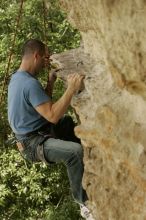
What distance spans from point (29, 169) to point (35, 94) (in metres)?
5.89

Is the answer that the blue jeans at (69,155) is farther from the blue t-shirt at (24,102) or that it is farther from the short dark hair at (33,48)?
the short dark hair at (33,48)

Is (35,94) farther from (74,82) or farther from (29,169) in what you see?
(29,169)

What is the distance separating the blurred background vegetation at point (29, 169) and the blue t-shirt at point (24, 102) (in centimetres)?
501

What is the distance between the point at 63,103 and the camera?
5613 millimetres

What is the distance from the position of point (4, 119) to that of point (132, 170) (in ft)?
24.2

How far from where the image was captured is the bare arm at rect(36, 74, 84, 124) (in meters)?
5.61

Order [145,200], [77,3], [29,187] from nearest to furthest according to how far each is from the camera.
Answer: [145,200]
[77,3]
[29,187]

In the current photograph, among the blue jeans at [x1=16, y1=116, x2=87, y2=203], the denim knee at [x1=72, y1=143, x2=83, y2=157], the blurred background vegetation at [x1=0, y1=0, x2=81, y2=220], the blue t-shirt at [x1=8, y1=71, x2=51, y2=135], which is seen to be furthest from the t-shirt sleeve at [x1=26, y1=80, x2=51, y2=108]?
the blurred background vegetation at [x1=0, y1=0, x2=81, y2=220]

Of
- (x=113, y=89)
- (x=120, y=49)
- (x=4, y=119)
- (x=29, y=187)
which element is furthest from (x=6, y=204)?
(x=120, y=49)

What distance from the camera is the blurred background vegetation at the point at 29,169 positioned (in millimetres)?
11289

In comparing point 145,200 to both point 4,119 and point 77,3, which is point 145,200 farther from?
point 4,119

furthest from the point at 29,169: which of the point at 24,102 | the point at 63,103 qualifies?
the point at 63,103

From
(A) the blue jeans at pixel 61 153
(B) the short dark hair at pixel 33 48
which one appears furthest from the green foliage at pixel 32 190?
(B) the short dark hair at pixel 33 48

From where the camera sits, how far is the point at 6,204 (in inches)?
459
